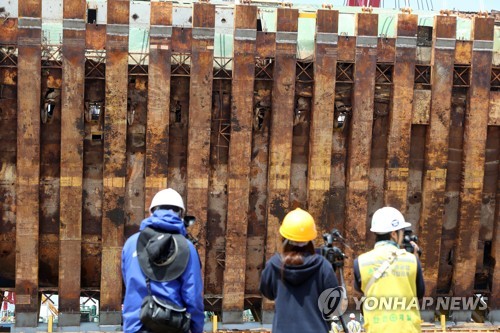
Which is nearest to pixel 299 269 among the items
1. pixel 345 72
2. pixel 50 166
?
pixel 345 72

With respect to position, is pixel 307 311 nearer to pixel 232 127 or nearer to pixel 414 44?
pixel 232 127

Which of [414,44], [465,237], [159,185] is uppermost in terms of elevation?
[414,44]

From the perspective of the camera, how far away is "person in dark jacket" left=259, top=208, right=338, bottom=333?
679 centimetres

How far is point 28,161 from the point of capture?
1841cm

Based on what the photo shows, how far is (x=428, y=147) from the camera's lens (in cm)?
1986

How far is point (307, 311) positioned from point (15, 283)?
13560 millimetres

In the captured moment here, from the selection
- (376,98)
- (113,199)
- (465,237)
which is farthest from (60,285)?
(465,237)

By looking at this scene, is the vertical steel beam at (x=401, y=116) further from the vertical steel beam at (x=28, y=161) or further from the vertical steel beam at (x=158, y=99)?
the vertical steel beam at (x=28, y=161)

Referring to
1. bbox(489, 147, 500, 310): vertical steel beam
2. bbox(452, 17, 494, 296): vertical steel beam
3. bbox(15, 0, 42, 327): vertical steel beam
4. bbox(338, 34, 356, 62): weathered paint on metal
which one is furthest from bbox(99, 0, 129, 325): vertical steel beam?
bbox(489, 147, 500, 310): vertical steel beam

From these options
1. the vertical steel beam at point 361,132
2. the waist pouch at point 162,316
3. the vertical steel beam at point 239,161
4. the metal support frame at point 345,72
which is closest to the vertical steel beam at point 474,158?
the vertical steel beam at point 361,132

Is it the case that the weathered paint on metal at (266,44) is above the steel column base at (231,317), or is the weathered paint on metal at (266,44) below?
above

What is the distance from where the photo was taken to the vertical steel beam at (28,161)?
18.1 metres

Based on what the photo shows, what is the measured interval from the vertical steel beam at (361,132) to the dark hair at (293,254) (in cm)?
1269

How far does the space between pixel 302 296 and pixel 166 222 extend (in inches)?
56.5
